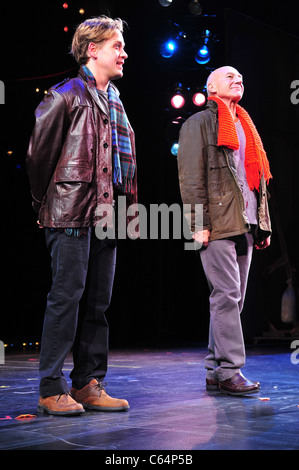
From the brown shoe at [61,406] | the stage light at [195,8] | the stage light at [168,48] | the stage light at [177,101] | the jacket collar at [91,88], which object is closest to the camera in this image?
the brown shoe at [61,406]

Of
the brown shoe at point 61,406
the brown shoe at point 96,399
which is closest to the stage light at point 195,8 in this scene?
the brown shoe at point 96,399

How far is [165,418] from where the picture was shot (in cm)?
259

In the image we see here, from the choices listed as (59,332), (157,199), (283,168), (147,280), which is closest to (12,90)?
(157,199)

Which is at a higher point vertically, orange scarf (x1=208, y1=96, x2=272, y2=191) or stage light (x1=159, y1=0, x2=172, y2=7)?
stage light (x1=159, y1=0, x2=172, y2=7)


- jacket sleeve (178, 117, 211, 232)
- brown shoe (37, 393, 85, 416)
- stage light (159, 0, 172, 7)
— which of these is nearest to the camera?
brown shoe (37, 393, 85, 416)

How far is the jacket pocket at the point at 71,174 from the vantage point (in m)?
2.79

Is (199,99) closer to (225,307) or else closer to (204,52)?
(204,52)

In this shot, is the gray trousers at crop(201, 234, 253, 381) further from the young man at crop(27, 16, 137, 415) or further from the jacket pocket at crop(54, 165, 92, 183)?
the jacket pocket at crop(54, 165, 92, 183)

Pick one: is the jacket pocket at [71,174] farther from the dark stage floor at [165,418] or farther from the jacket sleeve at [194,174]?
the dark stage floor at [165,418]

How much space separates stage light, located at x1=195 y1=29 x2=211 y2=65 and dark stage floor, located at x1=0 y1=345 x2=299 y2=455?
412 centimetres

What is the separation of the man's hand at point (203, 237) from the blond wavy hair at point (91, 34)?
3.49 ft

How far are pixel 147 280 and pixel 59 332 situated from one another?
16.5 feet

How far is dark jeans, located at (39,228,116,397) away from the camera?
277 cm

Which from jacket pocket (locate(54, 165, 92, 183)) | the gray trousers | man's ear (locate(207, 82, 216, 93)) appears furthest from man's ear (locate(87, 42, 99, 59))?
the gray trousers
